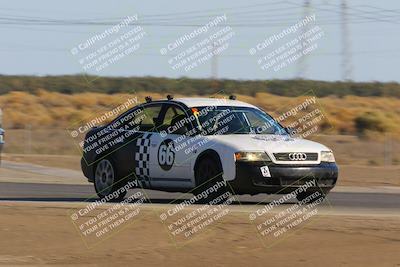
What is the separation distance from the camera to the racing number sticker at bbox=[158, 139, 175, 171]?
15.7 m

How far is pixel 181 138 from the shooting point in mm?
15633

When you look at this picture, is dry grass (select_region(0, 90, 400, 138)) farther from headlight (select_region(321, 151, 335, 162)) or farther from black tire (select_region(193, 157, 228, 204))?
black tire (select_region(193, 157, 228, 204))

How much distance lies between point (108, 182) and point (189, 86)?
2620 inches

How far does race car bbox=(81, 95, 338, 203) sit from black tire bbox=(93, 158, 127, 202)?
15 mm

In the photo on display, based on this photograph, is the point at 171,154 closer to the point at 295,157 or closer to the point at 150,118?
the point at 150,118

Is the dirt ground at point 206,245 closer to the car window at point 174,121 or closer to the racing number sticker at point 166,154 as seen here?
the racing number sticker at point 166,154

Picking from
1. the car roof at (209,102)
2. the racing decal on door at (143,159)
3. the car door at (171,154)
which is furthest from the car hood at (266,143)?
the racing decal on door at (143,159)

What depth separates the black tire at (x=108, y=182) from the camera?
16516 millimetres

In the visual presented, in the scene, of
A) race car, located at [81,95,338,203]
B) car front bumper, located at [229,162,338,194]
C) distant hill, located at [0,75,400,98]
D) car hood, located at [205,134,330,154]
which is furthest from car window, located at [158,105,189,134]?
distant hill, located at [0,75,400,98]

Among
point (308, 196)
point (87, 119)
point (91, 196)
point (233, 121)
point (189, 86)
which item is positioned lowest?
point (189, 86)

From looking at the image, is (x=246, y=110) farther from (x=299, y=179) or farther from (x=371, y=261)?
(x=371, y=261)

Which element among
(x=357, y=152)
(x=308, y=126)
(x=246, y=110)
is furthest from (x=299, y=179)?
(x=308, y=126)

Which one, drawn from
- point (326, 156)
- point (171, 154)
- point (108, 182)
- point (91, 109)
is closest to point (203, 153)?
point (171, 154)

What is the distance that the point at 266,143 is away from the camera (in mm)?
15086
